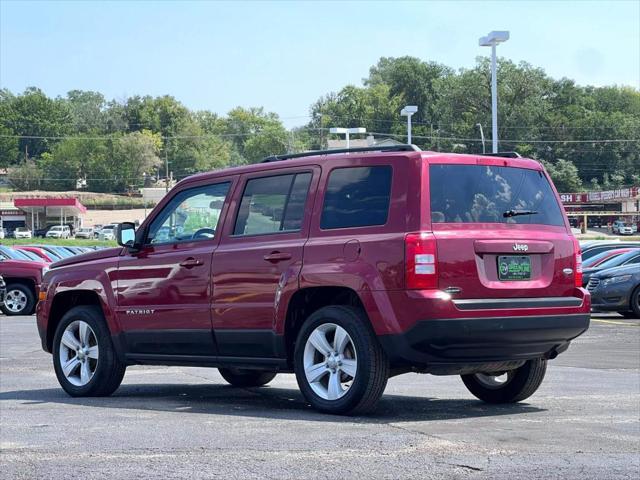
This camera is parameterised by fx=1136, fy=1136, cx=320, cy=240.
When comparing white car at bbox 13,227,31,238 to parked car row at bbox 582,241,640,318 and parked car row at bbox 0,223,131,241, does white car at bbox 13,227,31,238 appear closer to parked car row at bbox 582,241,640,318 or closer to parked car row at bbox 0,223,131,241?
parked car row at bbox 0,223,131,241

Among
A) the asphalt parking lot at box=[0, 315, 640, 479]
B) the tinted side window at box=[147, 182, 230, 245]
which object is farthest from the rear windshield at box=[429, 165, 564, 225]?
the tinted side window at box=[147, 182, 230, 245]

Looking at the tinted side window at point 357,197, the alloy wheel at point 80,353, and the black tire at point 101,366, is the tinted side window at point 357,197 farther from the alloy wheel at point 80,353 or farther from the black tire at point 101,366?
the alloy wheel at point 80,353

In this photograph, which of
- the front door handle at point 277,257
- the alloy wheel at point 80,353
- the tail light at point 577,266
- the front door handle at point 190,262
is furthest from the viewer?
the alloy wheel at point 80,353

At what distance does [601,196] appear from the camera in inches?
4611

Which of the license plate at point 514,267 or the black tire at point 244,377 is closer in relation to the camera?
the license plate at point 514,267

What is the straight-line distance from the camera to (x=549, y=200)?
8.99m

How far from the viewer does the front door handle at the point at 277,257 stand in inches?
341

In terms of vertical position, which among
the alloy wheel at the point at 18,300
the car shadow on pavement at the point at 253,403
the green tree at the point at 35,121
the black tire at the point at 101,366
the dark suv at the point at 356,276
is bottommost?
the alloy wheel at the point at 18,300

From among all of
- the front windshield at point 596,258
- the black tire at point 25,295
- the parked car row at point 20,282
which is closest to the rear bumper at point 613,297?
the front windshield at point 596,258

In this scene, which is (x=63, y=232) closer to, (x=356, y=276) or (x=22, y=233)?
(x=22, y=233)

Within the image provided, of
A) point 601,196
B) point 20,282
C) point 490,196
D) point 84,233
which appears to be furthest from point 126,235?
point 601,196

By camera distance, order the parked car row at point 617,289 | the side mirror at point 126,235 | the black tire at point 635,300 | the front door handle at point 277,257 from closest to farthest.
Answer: the front door handle at point 277,257 → the side mirror at point 126,235 → the parked car row at point 617,289 → the black tire at point 635,300

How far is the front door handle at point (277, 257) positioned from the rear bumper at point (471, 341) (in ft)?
3.58

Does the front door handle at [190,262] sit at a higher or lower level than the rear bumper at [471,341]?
higher
